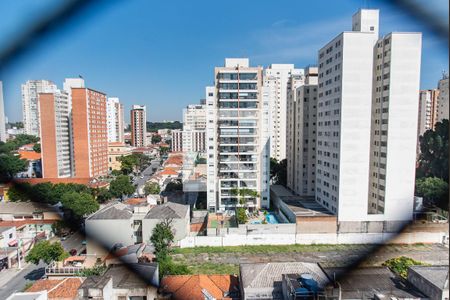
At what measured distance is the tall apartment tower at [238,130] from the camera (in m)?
12.5

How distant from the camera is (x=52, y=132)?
5152 mm

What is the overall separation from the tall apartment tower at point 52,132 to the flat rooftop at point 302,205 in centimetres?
746

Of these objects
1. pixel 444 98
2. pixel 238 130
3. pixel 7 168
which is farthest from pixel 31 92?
pixel 238 130

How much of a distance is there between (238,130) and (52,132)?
8.14 m

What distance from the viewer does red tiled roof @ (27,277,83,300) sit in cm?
538

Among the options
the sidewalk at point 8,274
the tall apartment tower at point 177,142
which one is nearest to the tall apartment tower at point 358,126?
the sidewalk at point 8,274

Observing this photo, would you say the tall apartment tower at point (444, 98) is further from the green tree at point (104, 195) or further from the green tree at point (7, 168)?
the green tree at point (104, 195)

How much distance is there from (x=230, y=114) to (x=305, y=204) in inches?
186

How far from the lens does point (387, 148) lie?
7879 millimetres

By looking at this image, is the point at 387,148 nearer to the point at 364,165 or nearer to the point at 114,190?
the point at 364,165

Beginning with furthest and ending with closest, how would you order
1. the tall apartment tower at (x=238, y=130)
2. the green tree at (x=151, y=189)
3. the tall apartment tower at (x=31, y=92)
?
the green tree at (x=151, y=189) → the tall apartment tower at (x=238, y=130) → the tall apartment tower at (x=31, y=92)

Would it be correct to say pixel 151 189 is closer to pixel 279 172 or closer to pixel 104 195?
pixel 104 195

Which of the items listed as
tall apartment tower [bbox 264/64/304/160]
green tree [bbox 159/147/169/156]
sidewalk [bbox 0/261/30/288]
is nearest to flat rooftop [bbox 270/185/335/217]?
tall apartment tower [bbox 264/64/304/160]

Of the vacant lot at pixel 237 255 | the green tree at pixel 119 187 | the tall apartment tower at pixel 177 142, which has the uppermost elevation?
the tall apartment tower at pixel 177 142
